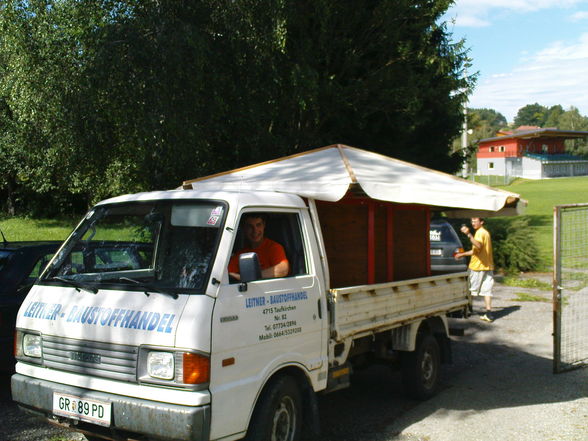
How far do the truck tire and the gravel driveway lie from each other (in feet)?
3.19

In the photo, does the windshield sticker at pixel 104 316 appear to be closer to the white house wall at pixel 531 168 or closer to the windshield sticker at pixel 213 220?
the windshield sticker at pixel 213 220

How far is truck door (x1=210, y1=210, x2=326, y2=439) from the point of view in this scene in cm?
400

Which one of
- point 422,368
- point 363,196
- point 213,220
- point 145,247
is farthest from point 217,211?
point 422,368

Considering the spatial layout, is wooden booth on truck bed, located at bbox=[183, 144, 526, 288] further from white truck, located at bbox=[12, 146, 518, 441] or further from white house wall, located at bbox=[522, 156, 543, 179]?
white house wall, located at bbox=[522, 156, 543, 179]

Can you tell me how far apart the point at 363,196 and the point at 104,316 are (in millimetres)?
2959

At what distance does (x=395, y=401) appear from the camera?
6.80 metres

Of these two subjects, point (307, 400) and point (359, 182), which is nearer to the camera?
point (307, 400)

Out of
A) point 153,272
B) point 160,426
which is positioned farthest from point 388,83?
point 160,426

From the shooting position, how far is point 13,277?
6410 millimetres

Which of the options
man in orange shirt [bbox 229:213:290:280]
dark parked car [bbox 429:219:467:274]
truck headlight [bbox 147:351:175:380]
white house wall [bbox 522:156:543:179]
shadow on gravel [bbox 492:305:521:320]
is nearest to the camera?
truck headlight [bbox 147:351:175:380]

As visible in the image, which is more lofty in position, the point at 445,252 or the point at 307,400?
the point at 445,252

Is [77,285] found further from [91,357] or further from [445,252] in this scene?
[445,252]

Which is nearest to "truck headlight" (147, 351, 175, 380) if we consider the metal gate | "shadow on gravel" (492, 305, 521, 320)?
the metal gate

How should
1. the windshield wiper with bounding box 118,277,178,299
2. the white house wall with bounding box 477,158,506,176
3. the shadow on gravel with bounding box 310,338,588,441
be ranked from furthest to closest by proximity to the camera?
1. the white house wall with bounding box 477,158,506,176
2. the shadow on gravel with bounding box 310,338,588,441
3. the windshield wiper with bounding box 118,277,178,299
